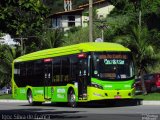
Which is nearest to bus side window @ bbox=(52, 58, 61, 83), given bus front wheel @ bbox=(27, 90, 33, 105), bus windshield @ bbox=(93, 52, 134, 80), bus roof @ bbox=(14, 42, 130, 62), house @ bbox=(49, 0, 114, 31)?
bus roof @ bbox=(14, 42, 130, 62)

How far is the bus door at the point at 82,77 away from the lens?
27359 mm

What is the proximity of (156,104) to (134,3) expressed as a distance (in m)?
44.1

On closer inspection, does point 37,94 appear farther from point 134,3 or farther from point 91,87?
A: point 134,3

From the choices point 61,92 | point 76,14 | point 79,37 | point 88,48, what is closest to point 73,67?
point 88,48

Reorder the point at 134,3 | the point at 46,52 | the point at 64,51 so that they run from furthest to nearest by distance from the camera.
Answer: the point at 134,3, the point at 46,52, the point at 64,51

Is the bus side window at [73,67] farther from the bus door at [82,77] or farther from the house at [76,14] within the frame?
the house at [76,14]

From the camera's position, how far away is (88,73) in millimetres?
27125

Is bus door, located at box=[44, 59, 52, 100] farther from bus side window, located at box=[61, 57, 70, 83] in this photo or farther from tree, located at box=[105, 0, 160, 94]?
tree, located at box=[105, 0, 160, 94]

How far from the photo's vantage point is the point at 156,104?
28.7 meters

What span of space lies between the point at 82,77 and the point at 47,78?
14.3 feet

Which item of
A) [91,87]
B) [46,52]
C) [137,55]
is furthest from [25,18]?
[137,55]

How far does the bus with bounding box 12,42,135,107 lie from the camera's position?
26.9 metres

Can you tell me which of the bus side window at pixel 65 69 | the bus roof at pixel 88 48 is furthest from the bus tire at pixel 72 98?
the bus roof at pixel 88 48

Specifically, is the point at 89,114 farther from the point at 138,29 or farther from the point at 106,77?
the point at 138,29
